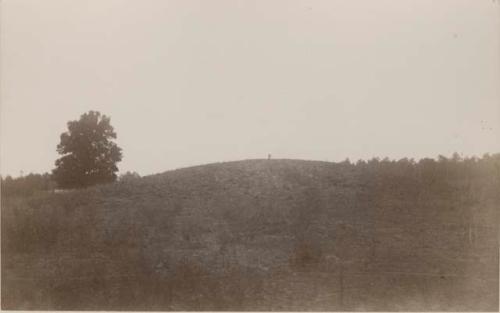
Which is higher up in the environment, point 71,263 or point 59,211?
point 59,211

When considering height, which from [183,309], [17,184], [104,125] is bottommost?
[183,309]

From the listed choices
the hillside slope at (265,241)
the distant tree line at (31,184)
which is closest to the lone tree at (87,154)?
the distant tree line at (31,184)

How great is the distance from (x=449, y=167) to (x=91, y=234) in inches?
540

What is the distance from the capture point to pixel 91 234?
1928 centimetres

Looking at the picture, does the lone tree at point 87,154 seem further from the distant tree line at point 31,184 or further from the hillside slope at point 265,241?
the hillside slope at point 265,241

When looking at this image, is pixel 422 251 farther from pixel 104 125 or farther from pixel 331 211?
pixel 104 125

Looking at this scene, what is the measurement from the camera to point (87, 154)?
90.6ft

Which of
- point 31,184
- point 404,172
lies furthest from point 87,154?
point 404,172

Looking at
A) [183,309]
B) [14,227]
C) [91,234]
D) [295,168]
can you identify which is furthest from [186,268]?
[295,168]

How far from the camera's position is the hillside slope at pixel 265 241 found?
50.1ft

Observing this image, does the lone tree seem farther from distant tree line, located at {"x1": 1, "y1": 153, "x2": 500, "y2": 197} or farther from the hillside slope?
the hillside slope

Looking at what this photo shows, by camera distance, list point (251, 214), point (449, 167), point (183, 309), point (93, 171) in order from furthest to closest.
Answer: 1. point (93, 171)
2. point (449, 167)
3. point (251, 214)
4. point (183, 309)

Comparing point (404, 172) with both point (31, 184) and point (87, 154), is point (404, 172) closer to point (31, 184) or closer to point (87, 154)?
point (87, 154)

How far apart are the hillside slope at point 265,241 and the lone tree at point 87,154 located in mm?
2355
